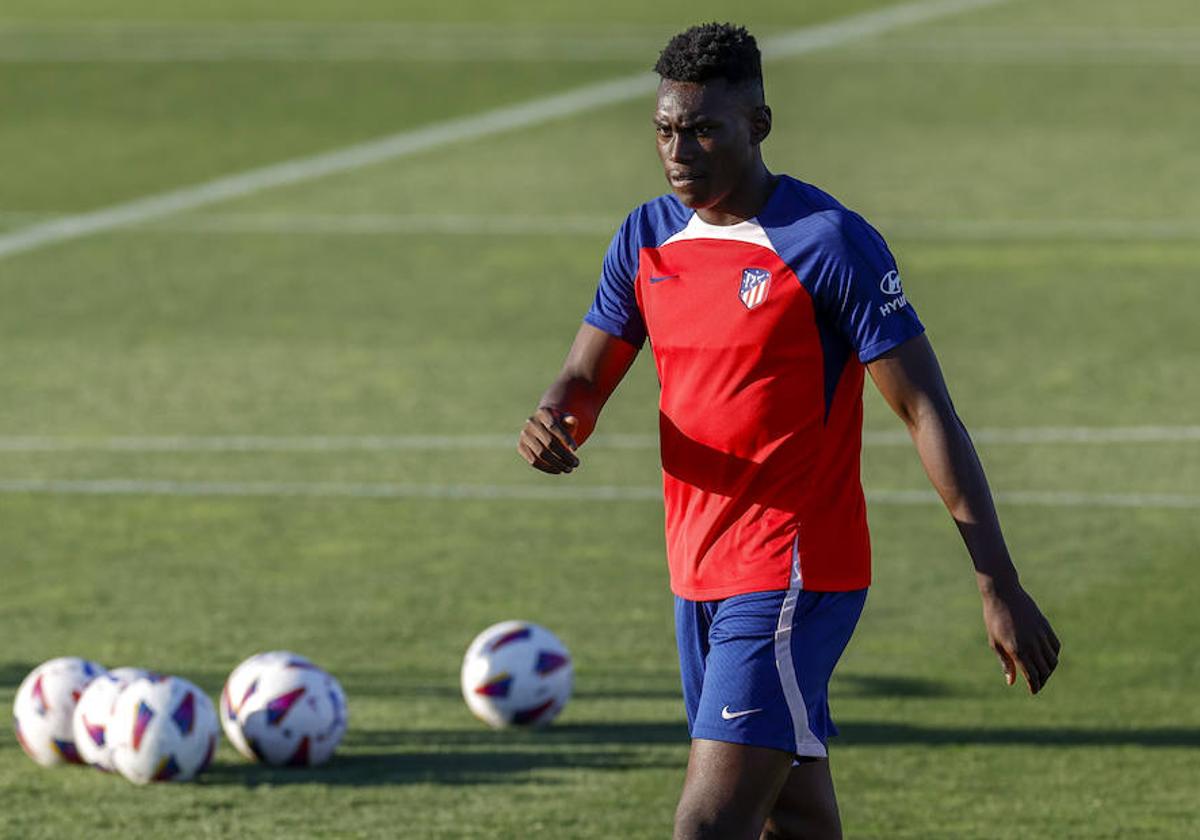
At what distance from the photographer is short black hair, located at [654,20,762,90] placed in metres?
5.92

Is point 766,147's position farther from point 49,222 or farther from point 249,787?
point 249,787

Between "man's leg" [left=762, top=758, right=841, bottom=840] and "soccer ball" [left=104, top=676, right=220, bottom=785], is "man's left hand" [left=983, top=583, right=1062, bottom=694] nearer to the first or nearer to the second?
"man's leg" [left=762, top=758, right=841, bottom=840]

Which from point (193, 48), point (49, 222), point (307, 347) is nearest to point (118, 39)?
point (193, 48)

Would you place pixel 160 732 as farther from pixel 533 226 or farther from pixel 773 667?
pixel 533 226

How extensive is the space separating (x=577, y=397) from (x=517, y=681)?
282 centimetres

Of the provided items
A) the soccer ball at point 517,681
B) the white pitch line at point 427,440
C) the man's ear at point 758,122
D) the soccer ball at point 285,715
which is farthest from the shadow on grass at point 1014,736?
the white pitch line at point 427,440

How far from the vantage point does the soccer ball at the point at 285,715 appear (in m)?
8.47

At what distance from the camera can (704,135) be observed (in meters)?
5.94

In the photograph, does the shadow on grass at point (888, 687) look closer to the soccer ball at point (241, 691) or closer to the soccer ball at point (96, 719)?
the soccer ball at point (241, 691)

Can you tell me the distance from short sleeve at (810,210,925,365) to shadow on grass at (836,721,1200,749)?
131 inches

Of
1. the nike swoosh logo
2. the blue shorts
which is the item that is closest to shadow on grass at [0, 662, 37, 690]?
the blue shorts

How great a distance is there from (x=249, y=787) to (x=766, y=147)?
51.4ft

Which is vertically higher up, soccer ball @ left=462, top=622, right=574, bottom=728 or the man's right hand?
the man's right hand

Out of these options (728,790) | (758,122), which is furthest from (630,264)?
(728,790)
